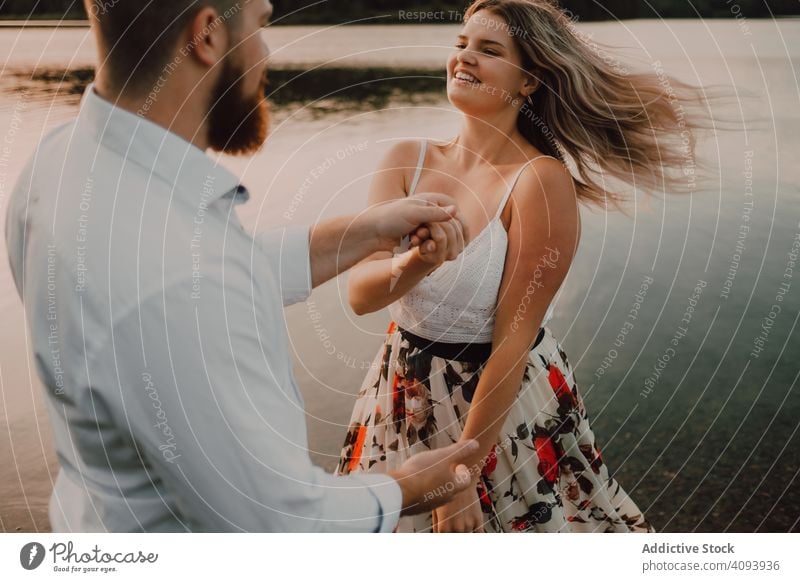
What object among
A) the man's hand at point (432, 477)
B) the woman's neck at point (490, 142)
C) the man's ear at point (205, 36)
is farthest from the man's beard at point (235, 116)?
the man's hand at point (432, 477)

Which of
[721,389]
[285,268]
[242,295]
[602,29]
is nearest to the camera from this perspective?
[242,295]

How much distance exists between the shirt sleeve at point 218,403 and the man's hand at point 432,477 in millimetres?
88

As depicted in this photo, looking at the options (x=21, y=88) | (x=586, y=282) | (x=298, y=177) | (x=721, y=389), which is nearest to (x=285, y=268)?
(x=298, y=177)

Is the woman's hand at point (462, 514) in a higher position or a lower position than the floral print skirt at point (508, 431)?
lower

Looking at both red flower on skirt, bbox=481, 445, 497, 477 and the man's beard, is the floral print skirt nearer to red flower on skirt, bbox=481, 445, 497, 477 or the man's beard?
red flower on skirt, bbox=481, 445, 497, 477

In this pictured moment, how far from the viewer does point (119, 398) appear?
2.30ft

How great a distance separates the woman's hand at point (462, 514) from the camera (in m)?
1.01

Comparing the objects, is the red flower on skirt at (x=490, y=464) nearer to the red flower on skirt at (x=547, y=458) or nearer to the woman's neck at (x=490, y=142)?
the red flower on skirt at (x=547, y=458)

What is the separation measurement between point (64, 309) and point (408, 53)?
64cm

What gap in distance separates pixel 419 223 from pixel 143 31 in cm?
35

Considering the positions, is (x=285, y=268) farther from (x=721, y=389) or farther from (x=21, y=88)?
(x=721, y=389)

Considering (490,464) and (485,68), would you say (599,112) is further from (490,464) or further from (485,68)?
(490,464)

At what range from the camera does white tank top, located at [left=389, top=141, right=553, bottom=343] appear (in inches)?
37.4

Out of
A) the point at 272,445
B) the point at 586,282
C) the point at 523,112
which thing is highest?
the point at 523,112
